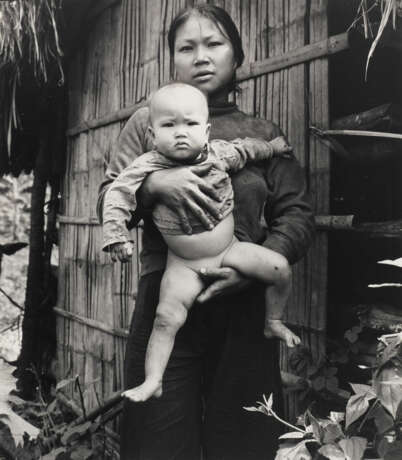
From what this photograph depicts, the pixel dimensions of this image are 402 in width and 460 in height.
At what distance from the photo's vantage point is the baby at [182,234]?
184 centimetres

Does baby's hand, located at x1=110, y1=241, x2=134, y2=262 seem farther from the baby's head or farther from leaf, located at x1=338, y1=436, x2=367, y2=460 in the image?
leaf, located at x1=338, y1=436, x2=367, y2=460

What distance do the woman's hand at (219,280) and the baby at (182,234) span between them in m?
0.02

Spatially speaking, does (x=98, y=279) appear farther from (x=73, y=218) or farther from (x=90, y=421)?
(x=90, y=421)

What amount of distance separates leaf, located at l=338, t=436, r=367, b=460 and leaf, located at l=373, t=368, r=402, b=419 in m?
0.14

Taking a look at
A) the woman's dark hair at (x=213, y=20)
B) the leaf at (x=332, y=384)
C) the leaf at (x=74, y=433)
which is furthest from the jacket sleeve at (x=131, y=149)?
the leaf at (x=74, y=433)

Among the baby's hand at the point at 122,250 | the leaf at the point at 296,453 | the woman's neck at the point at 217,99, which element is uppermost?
the woman's neck at the point at 217,99

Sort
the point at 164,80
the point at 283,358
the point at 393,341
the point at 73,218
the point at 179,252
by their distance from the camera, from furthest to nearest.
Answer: the point at 73,218
the point at 164,80
the point at 283,358
the point at 179,252
the point at 393,341

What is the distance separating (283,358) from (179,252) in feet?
3.17

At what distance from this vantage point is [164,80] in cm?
354

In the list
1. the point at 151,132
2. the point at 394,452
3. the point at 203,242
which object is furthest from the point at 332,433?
the point at 151,132

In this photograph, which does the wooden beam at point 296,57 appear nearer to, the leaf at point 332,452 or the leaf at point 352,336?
the leaf at point 352,336

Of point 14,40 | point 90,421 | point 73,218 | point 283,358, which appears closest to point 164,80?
point 14,40

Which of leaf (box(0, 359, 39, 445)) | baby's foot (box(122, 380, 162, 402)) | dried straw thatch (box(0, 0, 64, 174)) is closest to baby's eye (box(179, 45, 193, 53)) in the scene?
baby's foot (box(122, 380, 162, 402))

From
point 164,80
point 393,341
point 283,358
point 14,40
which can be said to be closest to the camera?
point 393,341
